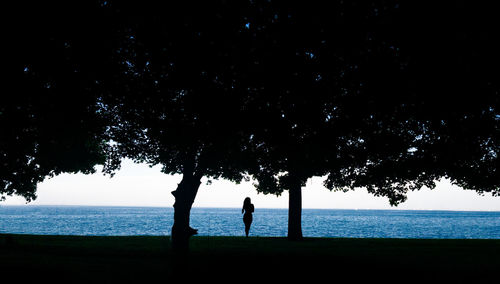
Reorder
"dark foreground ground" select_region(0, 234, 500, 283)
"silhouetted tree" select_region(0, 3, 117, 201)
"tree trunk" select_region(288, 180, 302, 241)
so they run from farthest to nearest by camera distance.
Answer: "tree trunk" select_region(288, 180, 302, 241) → "silhouetted tree" select_region(0, 3, 117, 201) → "dark foreground ground" select_region(0, 234, 500, 283)

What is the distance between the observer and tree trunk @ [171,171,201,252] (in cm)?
1645

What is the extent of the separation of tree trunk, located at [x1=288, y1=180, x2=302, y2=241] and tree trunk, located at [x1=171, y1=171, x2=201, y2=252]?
10.0m

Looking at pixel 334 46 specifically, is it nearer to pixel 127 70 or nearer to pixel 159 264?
pixel 127 70

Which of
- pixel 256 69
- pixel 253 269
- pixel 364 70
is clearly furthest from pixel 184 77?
pixel 253 269

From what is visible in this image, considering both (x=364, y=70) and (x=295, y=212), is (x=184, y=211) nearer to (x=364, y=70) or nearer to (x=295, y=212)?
(x=364, y=70)

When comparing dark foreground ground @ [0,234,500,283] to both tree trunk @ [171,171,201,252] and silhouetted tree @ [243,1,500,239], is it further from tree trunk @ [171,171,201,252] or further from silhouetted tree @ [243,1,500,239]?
silhouetted tree @ [243,1,500,239]

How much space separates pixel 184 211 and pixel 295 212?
11.1m

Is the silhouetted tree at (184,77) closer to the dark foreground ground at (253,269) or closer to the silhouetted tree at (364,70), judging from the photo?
the silhouetted tree at (364,70)

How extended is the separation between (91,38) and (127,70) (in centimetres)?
192

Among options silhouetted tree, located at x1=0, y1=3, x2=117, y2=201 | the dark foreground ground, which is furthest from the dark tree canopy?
the dark foreground ground

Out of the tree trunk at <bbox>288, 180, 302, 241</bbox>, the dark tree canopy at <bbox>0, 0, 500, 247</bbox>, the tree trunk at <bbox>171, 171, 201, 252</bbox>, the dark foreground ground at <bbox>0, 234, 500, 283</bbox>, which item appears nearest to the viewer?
the dark foreground ground at <bbox>0, 234, 500, 283</bbox>

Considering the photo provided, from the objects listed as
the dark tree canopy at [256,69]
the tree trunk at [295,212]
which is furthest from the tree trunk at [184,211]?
the tree trunk at [295,212]

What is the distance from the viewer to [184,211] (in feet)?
54.7

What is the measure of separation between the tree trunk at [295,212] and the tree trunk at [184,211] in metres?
10.0
